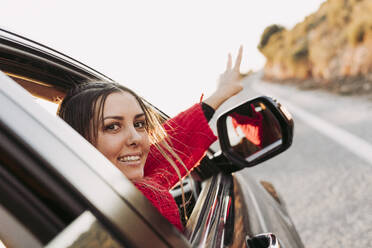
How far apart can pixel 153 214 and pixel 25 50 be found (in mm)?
855

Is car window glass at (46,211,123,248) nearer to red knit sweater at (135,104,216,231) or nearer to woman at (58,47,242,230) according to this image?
woman at (58,47,242,230)

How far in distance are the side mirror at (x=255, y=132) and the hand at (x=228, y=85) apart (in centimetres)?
20

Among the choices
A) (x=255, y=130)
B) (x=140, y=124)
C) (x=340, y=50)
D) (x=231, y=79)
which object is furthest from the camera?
(x=340, y=50)

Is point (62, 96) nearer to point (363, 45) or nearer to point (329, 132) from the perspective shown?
point (329, 132)

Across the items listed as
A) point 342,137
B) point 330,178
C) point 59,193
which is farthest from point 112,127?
point 342,137

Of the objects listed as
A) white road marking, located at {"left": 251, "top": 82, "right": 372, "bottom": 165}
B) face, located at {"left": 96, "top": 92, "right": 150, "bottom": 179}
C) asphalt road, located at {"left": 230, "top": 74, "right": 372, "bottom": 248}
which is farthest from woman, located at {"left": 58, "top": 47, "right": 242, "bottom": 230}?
white road marking, located at {"left": 251, "top": 82, "right": 372, "bottom": 165}

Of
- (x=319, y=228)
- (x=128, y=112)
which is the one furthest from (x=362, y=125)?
(x=128, y=112)

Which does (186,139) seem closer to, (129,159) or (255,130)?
(255,130)

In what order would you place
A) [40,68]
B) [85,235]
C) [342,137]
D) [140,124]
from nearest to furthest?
[85,235], [40,68], [140,124], [342,137]

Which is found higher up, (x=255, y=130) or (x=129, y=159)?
(x=129, y=159)

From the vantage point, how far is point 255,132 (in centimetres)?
184

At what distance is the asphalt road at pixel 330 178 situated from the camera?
300 centimetres

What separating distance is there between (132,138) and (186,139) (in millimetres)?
583

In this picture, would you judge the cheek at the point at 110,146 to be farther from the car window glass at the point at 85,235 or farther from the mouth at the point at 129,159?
the car window glass at the point at 85,235
